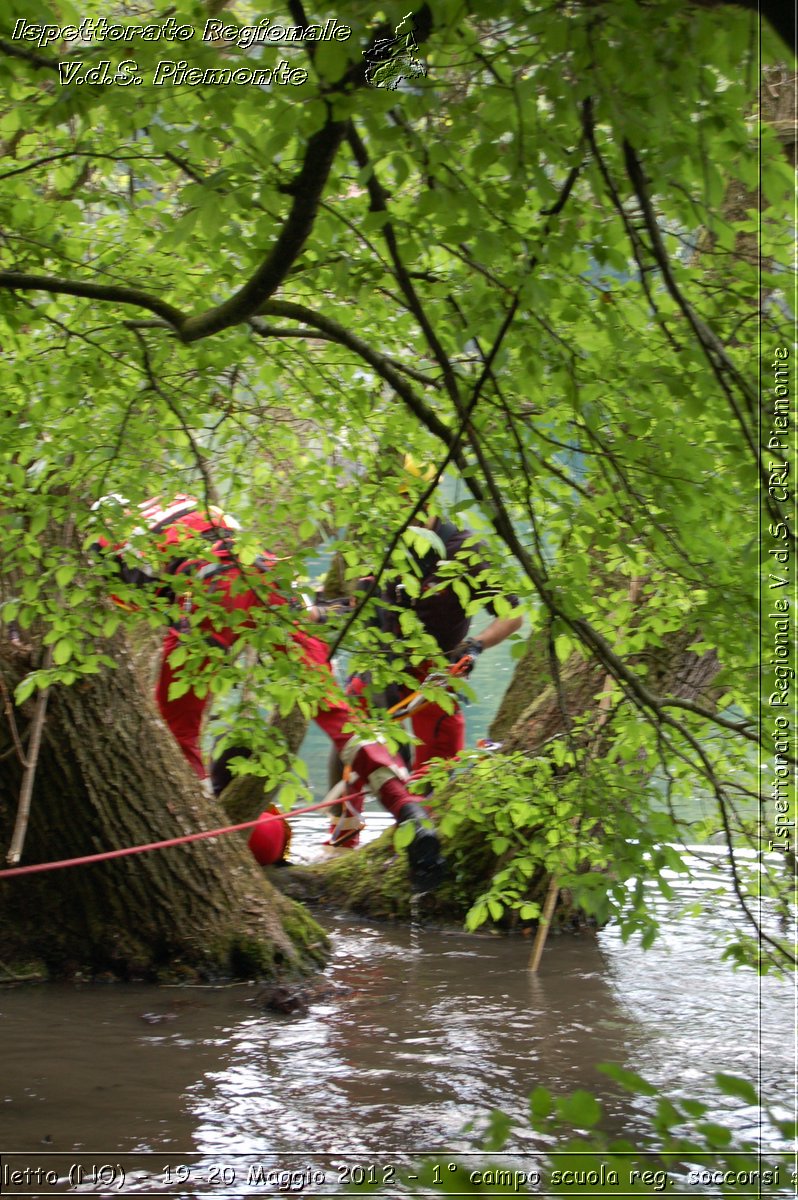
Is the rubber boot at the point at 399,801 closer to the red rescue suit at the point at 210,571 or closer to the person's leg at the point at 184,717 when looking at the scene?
the person's leg at the point at 184,717

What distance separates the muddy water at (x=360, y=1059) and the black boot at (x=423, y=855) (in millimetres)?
462

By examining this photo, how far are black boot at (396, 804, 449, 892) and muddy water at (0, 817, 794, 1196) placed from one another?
462mm

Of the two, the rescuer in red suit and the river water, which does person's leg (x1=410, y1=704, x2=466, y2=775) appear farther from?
the rescuer in red suit

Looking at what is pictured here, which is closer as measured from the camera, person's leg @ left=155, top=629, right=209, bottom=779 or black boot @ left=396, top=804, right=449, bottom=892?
black boot @ left=396, top=804, right=449, bottom=892

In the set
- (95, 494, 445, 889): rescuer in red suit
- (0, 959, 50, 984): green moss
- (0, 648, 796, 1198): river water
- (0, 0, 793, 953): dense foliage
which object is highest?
(0, 0, 793, 953): dense foliage

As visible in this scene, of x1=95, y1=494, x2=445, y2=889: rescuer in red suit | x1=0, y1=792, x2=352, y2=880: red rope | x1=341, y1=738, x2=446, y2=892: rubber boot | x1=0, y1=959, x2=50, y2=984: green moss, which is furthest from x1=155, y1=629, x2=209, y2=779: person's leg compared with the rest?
x1=0, y1=959, x2=50, y2=984: green moss

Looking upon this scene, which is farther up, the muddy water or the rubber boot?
the rubber boot

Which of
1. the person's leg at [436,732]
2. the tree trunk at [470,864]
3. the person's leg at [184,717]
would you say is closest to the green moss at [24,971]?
the person's leg at [184,717]

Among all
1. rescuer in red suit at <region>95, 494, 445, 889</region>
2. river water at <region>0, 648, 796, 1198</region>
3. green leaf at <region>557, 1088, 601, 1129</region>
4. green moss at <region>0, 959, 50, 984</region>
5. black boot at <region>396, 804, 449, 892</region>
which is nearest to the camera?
green leaf at <region>557, 1088, 601, 1129</region>

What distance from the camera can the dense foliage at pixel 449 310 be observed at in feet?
8.01

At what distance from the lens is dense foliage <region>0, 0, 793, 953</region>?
2.44m

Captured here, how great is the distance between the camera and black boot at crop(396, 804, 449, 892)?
6.47 m

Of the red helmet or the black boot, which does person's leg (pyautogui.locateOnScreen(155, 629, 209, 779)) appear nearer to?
the red helmet

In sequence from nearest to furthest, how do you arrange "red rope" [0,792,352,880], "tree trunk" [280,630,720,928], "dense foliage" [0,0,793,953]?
"dense foliage" [0,0,793,953], "red rope" [0,792,352,880], "tree trunk" [280,630,720,928]
